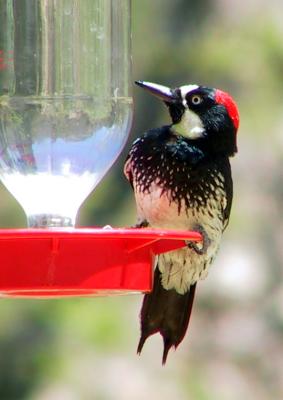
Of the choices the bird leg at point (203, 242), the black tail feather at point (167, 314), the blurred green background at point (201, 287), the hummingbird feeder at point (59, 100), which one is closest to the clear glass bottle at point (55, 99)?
the hummingbird feeder at point (59, 100)

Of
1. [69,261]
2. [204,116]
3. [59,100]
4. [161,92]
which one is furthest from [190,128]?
[69,261]

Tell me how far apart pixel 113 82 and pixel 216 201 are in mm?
793

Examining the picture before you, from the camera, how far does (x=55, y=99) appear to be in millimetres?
5418

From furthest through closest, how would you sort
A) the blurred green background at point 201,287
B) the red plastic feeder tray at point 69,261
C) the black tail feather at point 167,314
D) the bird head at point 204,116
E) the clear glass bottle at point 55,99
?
1. the blurred green background at point 201,287
2. the black tail feather at point 167,314
3. the bird head at point 204,116
4. the clear glass bottle at point 55,99
5. the red plastic feeder tray at point 69,261

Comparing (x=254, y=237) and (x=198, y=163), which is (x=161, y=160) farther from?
(x=254, y=237)

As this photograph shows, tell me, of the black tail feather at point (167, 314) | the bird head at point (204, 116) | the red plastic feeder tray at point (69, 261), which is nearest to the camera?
the red plastic feeder tray at point (69, 261)

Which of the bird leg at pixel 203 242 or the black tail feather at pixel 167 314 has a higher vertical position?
the bird leg at pixel 203 242

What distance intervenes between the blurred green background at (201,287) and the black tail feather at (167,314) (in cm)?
226

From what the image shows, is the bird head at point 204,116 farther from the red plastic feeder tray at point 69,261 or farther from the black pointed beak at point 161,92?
the red plastic feeder tray at point 69,261

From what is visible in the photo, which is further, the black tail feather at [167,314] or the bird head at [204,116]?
the black tail feather at [167,314]

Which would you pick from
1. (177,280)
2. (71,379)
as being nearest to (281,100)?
(71,379)

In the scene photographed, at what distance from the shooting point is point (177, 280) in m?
6.22

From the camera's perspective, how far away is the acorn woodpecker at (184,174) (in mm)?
5906

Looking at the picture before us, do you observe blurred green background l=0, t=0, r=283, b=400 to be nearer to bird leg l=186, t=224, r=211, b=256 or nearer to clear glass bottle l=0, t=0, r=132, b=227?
bird leg l=186, t=224, r=211, b=256
